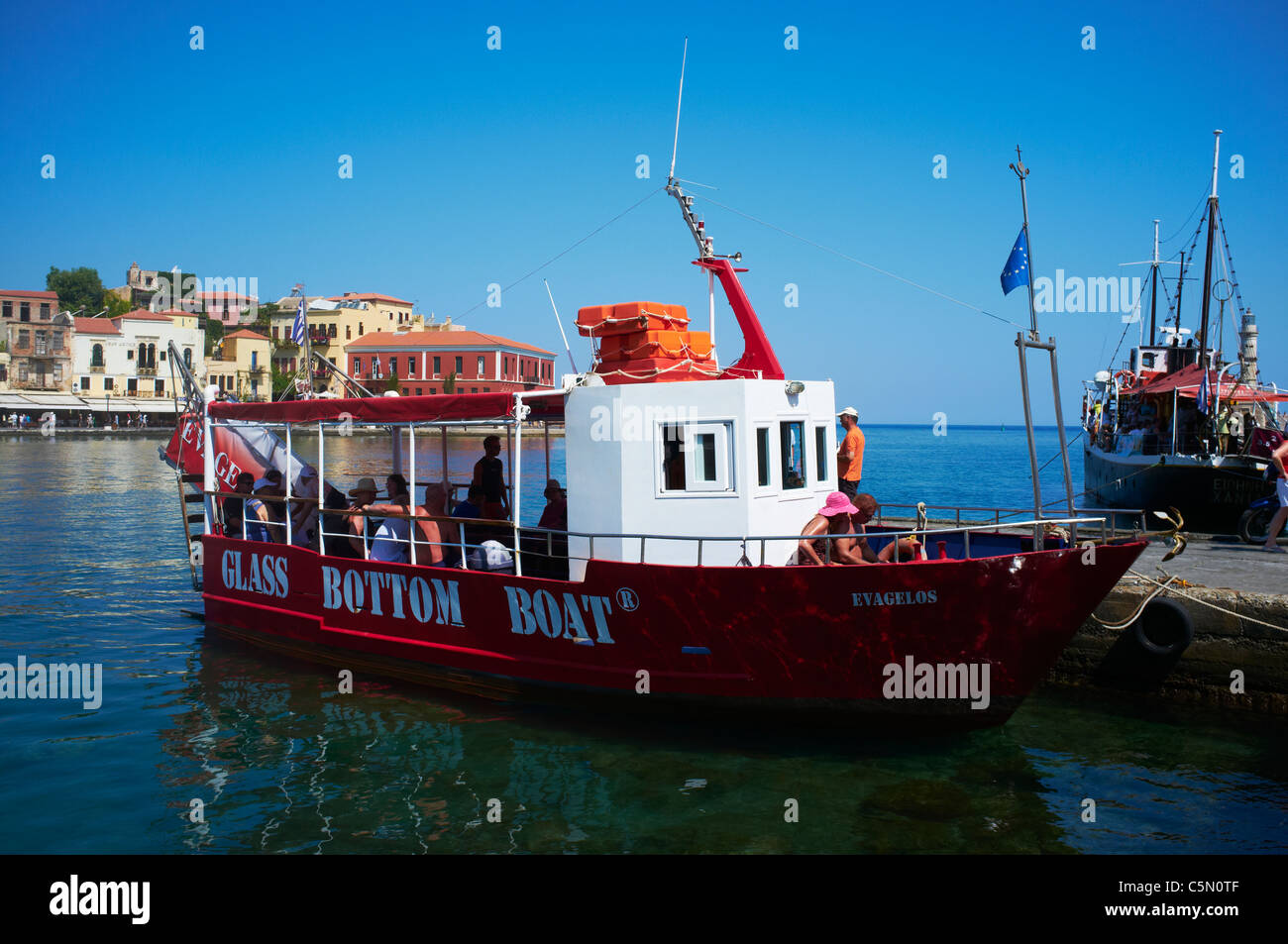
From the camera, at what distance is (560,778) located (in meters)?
8.61

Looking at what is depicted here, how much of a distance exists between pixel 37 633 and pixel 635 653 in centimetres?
1011

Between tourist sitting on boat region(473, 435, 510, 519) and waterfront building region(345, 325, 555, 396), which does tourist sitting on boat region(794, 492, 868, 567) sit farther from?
waterfront building region(345, 325, 555, 396)

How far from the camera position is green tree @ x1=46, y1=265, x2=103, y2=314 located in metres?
115

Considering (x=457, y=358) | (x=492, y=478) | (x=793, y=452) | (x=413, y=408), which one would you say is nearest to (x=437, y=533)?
(x=492, y=478)

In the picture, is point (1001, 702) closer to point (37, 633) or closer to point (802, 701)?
point (802, 701)

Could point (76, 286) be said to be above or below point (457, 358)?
above

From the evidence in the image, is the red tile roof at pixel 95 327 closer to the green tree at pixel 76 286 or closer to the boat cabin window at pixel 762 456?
the green tree at pixel 76 286

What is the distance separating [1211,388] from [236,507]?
23.8 meters

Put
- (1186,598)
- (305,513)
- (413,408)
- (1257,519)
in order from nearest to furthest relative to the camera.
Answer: (413,408)
(1186,598)
(305,513)
(1257,519)

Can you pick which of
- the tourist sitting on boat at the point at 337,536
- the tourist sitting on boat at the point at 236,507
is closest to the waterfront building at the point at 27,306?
the tourist sitting on boat at the point at 236,507

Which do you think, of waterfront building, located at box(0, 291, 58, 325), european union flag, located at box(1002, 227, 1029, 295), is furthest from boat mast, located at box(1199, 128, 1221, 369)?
waterfront building, located at box(0, 291, 58, 325)

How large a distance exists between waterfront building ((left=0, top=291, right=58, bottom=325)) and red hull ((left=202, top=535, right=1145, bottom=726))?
302ft

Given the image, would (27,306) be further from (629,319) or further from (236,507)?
(629,319)
